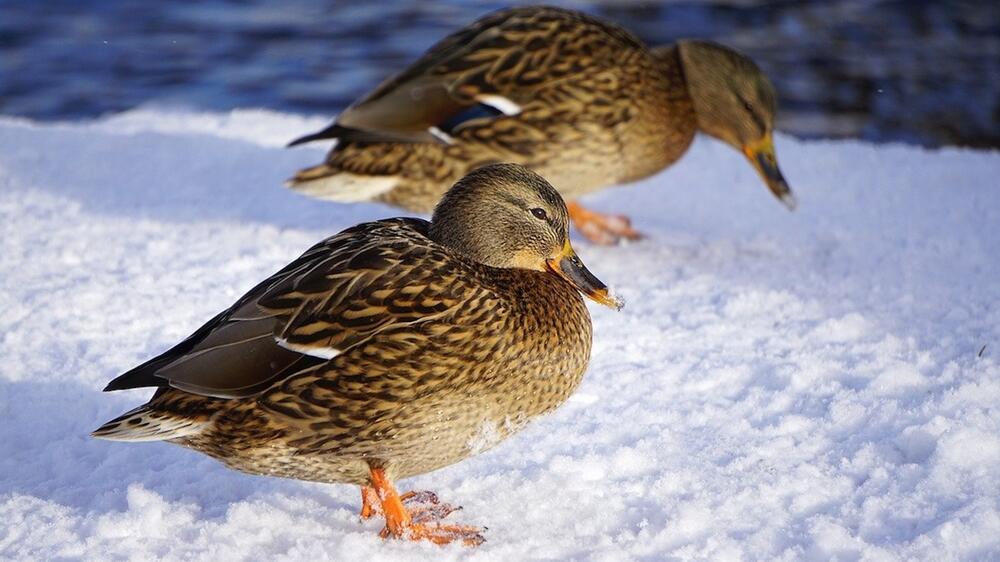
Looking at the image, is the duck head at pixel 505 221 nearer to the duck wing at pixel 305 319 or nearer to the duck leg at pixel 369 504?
the duck wing at pixel 305 319

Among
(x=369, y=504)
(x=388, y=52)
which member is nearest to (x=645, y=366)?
(x=369, y=504)

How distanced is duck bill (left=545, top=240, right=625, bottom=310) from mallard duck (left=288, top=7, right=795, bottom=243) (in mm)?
1618

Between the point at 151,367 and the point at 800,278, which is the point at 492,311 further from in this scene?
the point at 800,278

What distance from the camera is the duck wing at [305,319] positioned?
9.95 feet

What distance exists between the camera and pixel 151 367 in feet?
10.1

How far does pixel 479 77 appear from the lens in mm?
5043

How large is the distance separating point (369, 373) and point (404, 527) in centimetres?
44

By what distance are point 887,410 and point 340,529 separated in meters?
1.64

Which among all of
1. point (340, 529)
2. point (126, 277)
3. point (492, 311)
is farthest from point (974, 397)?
point (126, 277)

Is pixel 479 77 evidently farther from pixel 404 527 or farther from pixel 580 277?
pixel 404 527

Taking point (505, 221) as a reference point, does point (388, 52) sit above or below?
below

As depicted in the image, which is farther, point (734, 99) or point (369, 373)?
point (734, 99)

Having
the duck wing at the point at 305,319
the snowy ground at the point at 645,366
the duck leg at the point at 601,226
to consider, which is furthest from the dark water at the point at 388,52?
the duck wing at the point at 305,319

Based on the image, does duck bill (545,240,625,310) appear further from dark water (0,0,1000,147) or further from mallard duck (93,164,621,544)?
dark water (0,0,1000,147)
